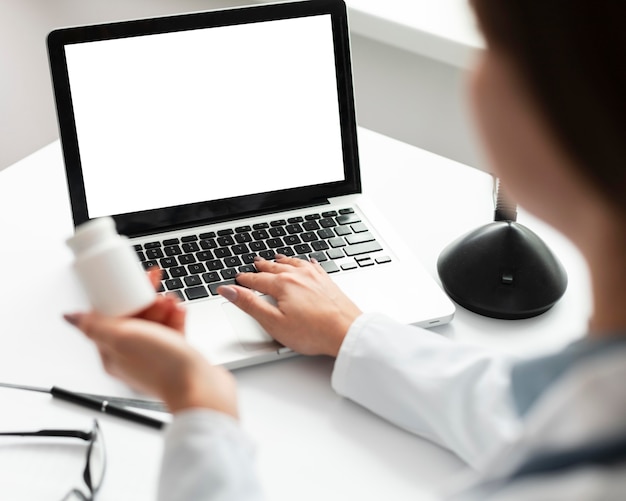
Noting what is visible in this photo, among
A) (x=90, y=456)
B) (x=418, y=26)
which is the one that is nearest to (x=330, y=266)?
(x=90, y=456)

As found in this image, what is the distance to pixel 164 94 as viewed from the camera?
94cm

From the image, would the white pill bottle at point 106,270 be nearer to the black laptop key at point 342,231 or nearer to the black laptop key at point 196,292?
the black laptop key at point 196,292

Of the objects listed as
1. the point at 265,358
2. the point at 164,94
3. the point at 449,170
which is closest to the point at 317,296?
the point at 265,358

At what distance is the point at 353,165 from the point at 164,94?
0.79ft

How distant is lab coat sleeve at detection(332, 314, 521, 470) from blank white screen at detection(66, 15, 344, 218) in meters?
0.27

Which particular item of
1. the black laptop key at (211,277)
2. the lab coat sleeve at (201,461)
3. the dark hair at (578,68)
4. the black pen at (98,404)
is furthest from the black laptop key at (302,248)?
the dark hair at (578,68)

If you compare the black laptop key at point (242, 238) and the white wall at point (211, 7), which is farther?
the white wall at point (211, 7)

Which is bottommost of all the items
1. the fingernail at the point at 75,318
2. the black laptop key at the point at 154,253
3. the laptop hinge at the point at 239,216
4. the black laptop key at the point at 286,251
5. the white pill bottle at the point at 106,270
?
the black laptop key at the point at 286,251

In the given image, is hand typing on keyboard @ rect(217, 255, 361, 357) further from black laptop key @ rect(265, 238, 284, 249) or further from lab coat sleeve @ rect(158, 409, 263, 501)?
lab coat sleeve @ rect(158, 409, 263, 501)

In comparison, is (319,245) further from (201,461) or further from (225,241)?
(201,461)

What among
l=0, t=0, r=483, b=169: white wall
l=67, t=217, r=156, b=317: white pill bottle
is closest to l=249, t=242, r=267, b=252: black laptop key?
l=67, t=217, r=156, b=317: white pill bottle

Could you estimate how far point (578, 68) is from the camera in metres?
0.41

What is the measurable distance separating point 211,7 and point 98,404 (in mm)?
1326

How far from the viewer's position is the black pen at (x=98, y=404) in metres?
0.75
